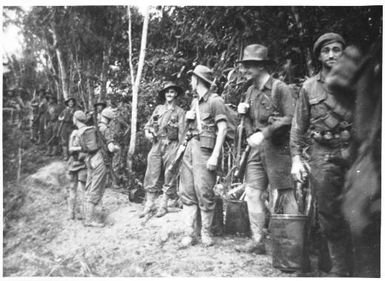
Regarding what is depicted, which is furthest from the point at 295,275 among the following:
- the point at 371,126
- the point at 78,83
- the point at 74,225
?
the point at 78,83

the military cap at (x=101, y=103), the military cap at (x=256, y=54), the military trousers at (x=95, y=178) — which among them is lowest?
the military trousers at (x=95, y=178)

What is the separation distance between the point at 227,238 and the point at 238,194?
1.01 meters

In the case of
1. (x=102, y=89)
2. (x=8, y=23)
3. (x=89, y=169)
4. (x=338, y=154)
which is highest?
(x=8, y=23)

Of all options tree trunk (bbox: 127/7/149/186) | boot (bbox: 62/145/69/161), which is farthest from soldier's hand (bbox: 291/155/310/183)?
boot (bbox: 62/145/69/161)

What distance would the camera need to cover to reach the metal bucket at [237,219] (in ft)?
14.6

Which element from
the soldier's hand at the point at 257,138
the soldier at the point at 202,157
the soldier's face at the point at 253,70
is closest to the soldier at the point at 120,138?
Answer: the soldier at the point at 202,157

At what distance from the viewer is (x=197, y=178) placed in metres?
4.24

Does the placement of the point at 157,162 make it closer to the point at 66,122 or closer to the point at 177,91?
the point at 177,91

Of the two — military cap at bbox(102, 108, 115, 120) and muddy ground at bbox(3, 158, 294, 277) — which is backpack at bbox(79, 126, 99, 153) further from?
muddy ground at bbox(3, 158, 294, 277)

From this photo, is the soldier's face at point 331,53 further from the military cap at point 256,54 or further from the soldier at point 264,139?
the military cap at point 256,54

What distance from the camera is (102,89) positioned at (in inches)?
228

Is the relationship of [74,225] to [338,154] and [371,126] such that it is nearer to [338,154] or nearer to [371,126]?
[338,154]

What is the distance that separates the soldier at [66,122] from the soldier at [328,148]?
390cm

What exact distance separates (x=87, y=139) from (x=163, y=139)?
42.7 inches
